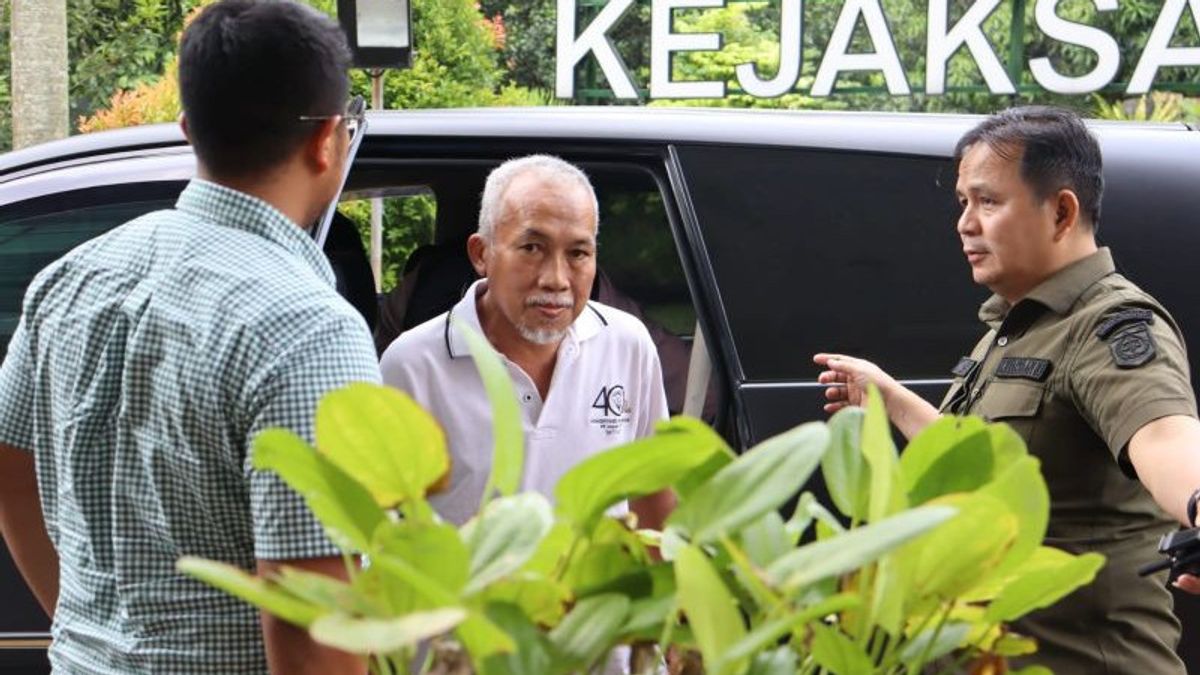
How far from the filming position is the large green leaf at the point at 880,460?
914mm

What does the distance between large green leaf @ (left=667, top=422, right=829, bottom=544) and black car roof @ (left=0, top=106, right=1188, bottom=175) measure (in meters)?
2.40

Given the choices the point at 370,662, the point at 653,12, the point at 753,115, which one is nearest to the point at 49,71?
the point at 653,12

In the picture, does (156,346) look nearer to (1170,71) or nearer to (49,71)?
(49,71)

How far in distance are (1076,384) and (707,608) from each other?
1.57 meters

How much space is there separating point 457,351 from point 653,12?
11289mm

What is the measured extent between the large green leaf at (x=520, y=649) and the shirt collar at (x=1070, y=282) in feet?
5.46

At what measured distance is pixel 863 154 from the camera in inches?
128

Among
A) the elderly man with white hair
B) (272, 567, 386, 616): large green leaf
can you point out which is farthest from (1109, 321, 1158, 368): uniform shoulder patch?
(272, 567, 386, 616): large green leaf

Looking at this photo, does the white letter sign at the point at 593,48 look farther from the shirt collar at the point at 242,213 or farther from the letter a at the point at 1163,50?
the shirt collar at the point at 242,213

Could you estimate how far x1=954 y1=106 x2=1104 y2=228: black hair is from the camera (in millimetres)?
2492

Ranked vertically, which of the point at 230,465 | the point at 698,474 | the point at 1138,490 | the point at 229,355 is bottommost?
the point at 1138,490

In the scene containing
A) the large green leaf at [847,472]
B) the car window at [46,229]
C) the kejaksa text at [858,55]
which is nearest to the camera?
the large green leaf at [847,472]

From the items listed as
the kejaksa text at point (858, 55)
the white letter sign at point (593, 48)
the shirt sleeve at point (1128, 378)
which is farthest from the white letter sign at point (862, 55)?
the shirt sleeve at point (1128, 378)

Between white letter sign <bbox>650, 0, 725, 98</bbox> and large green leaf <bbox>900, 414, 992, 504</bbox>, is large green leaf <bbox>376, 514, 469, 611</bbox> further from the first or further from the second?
white letter sign <bbox>650, 0, 725, 98</bbox>
